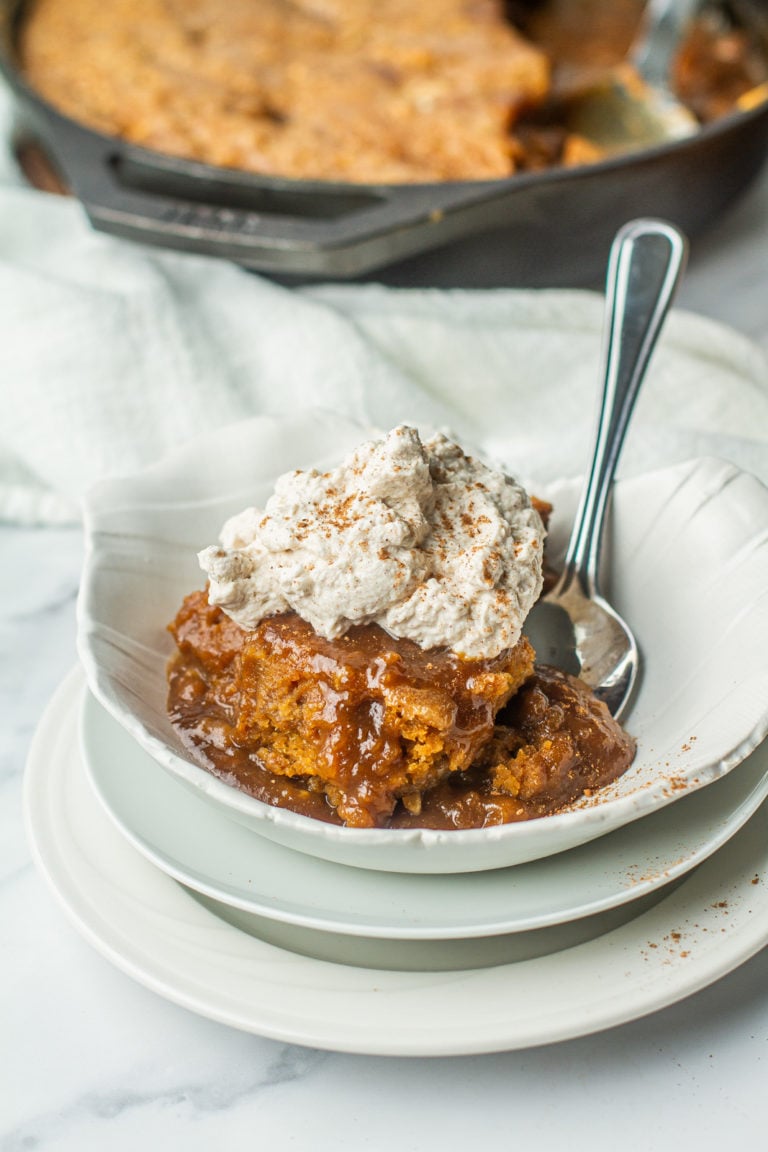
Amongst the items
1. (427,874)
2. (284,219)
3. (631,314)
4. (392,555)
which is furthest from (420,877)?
(284,219)

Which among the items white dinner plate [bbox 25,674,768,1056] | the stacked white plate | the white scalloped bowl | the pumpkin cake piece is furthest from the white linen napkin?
white dinner plate [bbox 25,674,768,1056]

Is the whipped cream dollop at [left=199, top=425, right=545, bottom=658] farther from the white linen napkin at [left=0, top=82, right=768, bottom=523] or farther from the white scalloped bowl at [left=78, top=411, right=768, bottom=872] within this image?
the white linen napkin at [left=0, top=82, right=768, bottom=523]

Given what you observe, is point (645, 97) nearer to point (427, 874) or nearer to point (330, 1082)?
point (427, 874)

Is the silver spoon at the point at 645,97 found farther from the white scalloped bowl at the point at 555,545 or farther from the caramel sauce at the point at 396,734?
the caramel sauce at the point at 396,734

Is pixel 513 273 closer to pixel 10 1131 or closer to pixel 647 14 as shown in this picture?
pixel 647 14

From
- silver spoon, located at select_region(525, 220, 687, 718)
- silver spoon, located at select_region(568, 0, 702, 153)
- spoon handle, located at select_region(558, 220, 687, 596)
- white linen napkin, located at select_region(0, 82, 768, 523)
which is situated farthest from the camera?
silver spoon, located at select_region(568, 0, 702, 153)

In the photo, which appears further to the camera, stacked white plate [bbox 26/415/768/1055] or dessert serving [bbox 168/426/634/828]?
dessert serving [bbox 168/426/634/828]
